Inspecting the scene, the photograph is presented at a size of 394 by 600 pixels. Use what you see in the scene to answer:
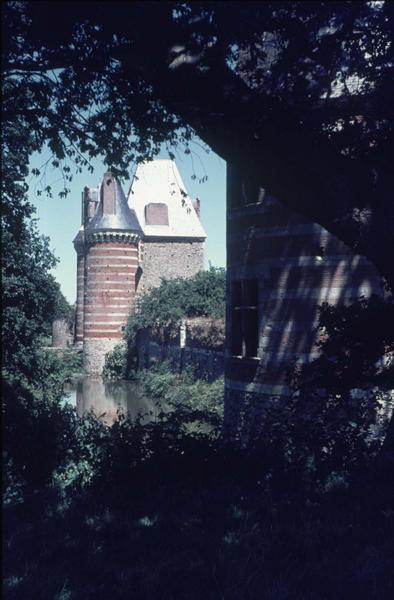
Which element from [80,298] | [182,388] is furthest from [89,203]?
[182,388]

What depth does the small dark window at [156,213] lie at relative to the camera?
41188 millimetres

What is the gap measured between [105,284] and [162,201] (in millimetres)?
10342

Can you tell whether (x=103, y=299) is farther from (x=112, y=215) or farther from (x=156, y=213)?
(x=156, y=213)

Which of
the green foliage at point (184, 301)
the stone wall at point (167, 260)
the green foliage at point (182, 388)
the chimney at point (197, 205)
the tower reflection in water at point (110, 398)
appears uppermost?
the chimney at point (197, 205)

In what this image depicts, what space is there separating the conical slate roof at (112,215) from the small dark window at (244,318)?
71.9ft

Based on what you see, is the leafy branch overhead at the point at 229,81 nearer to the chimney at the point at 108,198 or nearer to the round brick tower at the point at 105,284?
the round brick tower at the point at 105,284

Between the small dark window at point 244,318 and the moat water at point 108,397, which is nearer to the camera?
the small dark window at point 244,318

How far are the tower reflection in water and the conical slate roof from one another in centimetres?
996

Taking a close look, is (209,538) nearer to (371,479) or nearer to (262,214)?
(371,479)

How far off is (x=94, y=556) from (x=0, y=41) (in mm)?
4916

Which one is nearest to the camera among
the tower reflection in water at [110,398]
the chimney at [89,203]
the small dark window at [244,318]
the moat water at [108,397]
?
the small dark window at [244,318]

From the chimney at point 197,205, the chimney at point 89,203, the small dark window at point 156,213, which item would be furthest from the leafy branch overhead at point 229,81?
the chimney at point 197,205

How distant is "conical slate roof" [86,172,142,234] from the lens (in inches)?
1368

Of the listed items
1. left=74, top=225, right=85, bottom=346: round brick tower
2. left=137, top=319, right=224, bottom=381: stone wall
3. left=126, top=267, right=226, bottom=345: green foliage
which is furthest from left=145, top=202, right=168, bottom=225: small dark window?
left=137, top=319, right=224, bottom=381: stone wall
